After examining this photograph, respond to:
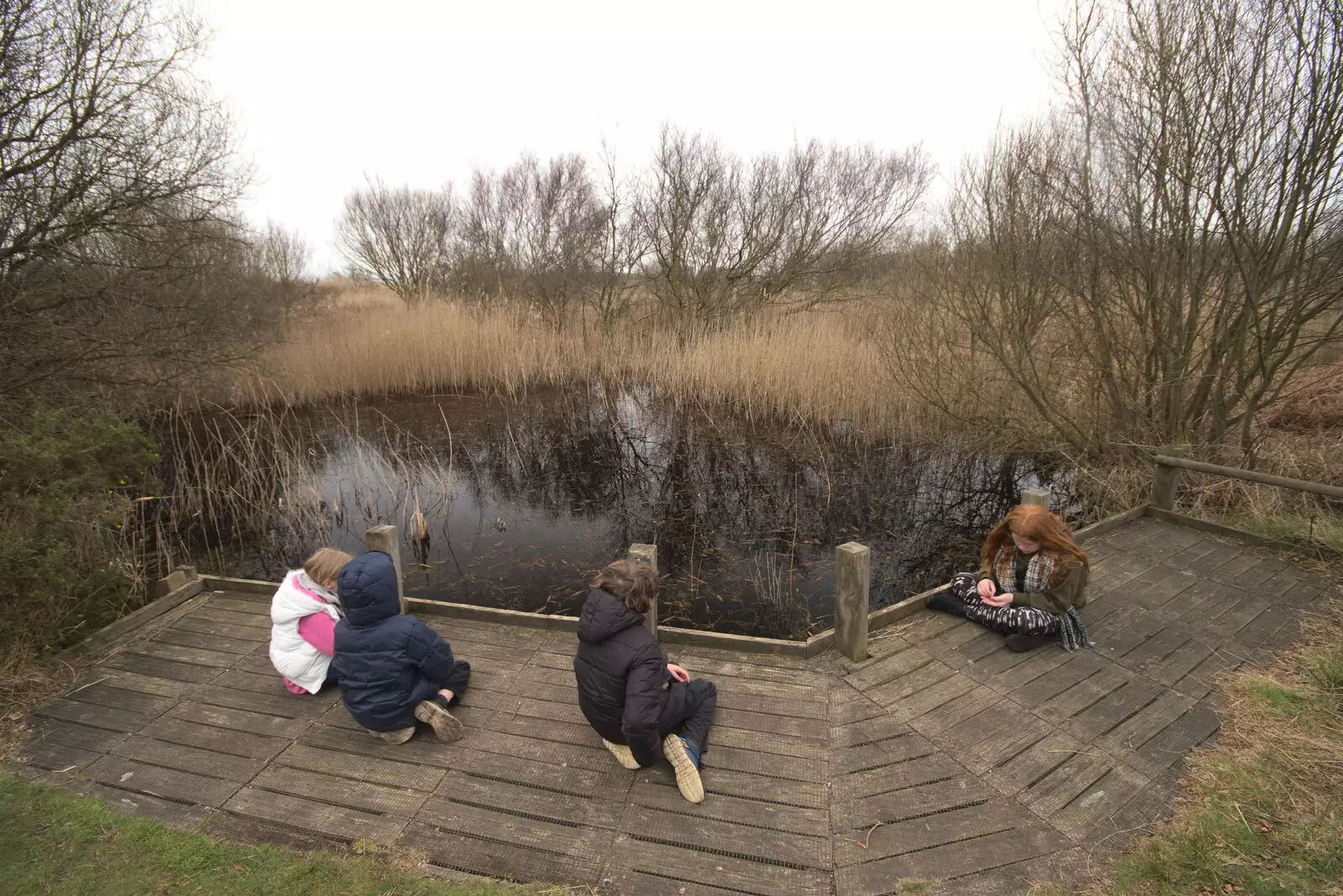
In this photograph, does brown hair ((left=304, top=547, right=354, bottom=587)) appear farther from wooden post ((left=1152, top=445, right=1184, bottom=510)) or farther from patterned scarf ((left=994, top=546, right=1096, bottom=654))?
wooden post ((left=1152, top=445, right=1184, bottom=510))

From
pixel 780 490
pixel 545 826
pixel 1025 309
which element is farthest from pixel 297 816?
pixel 1025 309

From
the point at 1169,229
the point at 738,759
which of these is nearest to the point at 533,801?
the point at 738,759

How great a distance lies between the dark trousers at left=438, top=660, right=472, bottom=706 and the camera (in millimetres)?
3152

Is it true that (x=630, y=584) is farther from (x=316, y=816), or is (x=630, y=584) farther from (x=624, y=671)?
(x=316, y=816)

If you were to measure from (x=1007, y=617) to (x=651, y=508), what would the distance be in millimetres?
4225

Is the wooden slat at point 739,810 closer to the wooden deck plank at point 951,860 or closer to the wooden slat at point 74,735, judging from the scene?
the wooden deck plank at point 951,860

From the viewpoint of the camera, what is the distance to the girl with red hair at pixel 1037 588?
3488 millimetres

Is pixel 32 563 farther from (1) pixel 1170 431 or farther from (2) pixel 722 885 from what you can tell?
(1) pixel 1170 431

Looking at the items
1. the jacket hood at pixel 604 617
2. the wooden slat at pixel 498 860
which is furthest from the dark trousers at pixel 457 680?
the jacket hood at pixel 604 617

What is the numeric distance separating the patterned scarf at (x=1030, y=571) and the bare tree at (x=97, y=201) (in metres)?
8.38

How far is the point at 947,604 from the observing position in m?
3.90

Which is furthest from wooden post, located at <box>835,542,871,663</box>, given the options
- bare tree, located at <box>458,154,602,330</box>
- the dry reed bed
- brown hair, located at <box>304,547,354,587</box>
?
bare tree, located at <box>458,154,602,330</box>

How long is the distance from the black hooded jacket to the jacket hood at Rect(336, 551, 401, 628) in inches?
34.7

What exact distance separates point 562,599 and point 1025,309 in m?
5.80
